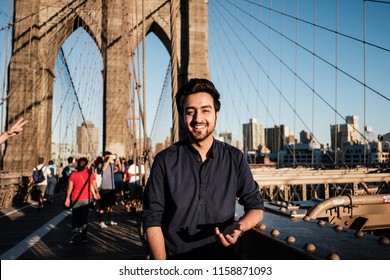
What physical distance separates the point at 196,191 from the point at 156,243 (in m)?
0.22

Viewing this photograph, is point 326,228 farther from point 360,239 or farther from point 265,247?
point 265,247

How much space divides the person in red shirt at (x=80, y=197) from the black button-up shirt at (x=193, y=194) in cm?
340

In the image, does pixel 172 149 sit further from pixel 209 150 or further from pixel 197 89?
pixel 197 89

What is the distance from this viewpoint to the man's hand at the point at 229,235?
3.01 feet

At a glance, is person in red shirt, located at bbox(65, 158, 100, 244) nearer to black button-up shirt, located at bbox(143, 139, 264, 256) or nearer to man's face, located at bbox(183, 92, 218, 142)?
black button-up shirt, located at bbox(143, 139, 264, 256)

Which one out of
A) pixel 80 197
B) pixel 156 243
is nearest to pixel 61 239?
pixel 80 197

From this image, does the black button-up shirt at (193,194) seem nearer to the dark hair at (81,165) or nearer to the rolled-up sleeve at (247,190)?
the rolled-up sleeve at (247,190)

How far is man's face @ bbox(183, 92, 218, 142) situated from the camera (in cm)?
108

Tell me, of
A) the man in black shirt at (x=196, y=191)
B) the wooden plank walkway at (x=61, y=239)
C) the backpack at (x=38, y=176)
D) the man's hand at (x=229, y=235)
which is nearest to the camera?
the man's hand at (x=229, y=235)

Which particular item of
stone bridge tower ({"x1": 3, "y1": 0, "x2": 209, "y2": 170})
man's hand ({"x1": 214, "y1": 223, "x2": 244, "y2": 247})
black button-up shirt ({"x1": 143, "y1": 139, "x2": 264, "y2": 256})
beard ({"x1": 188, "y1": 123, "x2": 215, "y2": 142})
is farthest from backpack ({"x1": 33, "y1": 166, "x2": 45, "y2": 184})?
man's hand ({"x1": 214, "y1": 223, "x2": 244, "y2": 247})

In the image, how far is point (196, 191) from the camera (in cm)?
108

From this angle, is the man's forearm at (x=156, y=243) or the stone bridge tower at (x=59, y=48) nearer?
the man's forearm at (x=156, y=243)

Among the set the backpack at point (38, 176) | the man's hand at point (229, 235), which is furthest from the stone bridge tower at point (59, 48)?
the man's hand at point (229, 235)

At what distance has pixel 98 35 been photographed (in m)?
13.7
